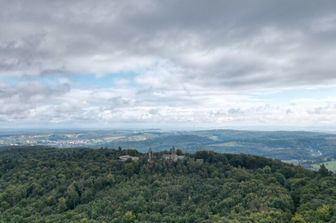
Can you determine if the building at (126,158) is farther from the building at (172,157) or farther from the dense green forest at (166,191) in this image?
the building at (172,157)

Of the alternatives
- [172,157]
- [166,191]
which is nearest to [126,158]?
[172,157]

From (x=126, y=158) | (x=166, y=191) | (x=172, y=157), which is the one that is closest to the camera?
(x=166, y=191)

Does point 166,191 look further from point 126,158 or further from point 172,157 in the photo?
point 126,158

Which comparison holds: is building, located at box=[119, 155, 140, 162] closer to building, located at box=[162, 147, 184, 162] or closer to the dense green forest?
the dense green forest

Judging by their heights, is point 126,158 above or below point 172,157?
below

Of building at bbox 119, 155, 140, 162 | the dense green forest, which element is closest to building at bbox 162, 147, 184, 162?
the dense green forest

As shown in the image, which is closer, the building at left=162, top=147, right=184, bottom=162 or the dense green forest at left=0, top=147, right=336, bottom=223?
the dense green forest at left=0, top=147, right=336, bottom=223

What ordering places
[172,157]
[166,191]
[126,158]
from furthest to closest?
[126,158] → [172,157] → [166,191]

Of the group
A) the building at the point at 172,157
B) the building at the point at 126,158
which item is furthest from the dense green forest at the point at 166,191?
the building at the point at 126,158
